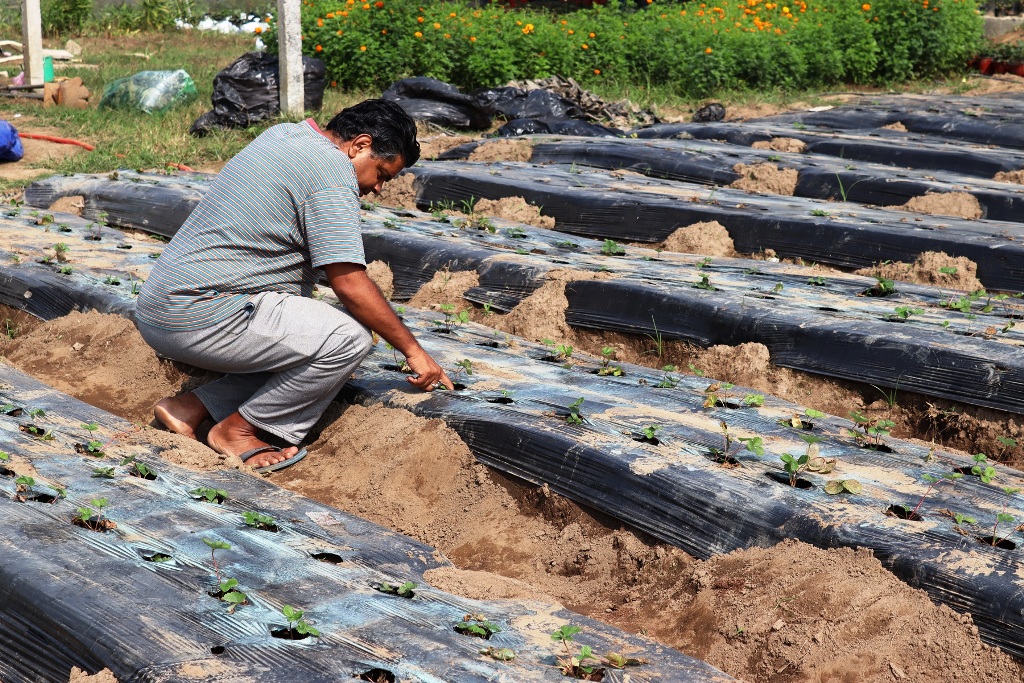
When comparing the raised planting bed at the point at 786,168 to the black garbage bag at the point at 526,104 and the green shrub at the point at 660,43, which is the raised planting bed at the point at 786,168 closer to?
the black garbage bag at the point at 526,104

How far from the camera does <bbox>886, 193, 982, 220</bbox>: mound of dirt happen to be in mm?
5902

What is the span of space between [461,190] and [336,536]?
4.16 m

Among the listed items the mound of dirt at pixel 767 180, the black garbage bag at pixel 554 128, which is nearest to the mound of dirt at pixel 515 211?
the mound of dirt at pixel 767 180

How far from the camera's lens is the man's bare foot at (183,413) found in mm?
3402

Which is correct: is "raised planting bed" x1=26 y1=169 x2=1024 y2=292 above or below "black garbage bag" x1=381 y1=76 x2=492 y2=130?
below

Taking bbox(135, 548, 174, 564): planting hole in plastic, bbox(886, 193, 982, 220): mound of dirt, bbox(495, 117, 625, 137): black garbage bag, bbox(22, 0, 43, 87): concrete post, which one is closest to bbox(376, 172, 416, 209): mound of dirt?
bbox(495, 117, 625, 137): black garbage bag

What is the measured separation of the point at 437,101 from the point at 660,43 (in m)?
3.52

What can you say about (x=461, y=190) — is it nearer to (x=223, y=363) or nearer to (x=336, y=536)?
(x=223, y=363)

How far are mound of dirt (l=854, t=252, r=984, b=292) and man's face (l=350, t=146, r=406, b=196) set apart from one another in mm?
2618

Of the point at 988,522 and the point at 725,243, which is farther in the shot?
the point at 725,243

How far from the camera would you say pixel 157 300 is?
3.20m

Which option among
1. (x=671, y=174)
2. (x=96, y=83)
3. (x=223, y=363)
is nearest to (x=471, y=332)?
(x=223, y=363)

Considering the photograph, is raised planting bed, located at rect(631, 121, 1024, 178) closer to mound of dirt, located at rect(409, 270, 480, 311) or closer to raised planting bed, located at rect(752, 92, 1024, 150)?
raised planting bed, located at rect(752, 92, 1024, 150)

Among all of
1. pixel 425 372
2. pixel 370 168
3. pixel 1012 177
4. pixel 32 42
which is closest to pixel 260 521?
pixel 425 372
